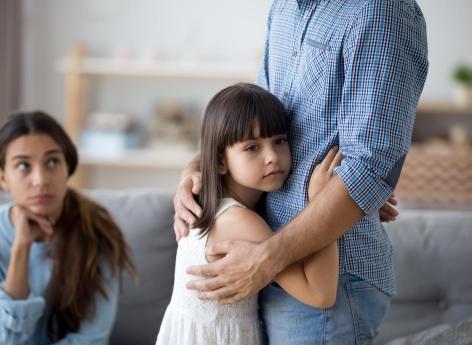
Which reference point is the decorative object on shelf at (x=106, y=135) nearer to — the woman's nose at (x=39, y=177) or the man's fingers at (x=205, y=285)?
the woman's nose at (x=39, y=177)

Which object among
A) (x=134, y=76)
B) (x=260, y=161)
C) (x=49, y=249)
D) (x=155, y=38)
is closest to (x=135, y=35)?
(x=155, y=38)

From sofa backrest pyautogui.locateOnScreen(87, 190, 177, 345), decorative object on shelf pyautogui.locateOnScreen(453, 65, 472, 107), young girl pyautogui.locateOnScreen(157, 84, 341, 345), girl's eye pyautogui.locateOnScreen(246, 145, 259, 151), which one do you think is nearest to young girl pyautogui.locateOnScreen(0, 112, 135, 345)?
sofa backrest pyautogui.locateOnScreen(87, 190, 177, 345)

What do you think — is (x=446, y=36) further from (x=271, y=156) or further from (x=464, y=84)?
(x=271, y=156)

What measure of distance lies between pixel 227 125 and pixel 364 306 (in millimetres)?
434

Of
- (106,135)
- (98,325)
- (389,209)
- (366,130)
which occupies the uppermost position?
(366,130)

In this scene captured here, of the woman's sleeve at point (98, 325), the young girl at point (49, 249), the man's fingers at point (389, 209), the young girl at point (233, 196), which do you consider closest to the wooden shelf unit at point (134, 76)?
the young girl at point (49, 249)

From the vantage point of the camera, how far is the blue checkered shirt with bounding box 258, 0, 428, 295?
1.20 m

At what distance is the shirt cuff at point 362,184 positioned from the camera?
3.90 feet

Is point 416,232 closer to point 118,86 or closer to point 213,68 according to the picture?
point 213,68

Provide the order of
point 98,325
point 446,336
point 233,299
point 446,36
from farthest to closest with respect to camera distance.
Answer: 1. point 446,36
2. point 98,325
3. point 446,336
4. point 233,299

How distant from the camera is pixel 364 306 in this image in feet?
4.32

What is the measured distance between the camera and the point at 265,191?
141 cm

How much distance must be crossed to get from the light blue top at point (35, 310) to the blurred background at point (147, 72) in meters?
2.42

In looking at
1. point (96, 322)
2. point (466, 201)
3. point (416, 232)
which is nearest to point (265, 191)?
point (96, 322)
